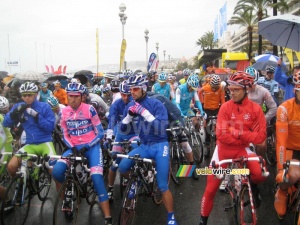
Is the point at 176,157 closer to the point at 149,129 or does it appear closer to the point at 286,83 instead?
the point at 149,129

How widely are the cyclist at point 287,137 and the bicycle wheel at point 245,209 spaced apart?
0.47 metres

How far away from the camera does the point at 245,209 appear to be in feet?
12.7

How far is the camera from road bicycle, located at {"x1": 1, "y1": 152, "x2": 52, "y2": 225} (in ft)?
15.0

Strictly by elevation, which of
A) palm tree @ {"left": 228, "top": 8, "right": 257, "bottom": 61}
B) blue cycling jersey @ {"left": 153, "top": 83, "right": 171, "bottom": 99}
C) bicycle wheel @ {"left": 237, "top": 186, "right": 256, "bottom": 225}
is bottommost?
bicycle wheel @ {"left": 237, "top": 186, "right": 256, "bottom": 225}

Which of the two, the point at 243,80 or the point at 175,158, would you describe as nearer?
the point at 243,80

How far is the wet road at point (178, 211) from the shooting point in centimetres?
476

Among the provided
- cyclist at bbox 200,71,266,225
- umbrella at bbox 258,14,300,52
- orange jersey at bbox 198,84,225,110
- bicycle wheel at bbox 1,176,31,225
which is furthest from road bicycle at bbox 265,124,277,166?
bicycle wheel at bbox 1,176,31,225

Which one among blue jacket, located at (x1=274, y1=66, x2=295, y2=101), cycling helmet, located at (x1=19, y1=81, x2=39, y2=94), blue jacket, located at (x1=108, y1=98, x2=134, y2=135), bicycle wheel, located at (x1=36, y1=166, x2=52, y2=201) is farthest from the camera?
blue jacket, located at (x1=274, y1=66, x2=295, y2=101)

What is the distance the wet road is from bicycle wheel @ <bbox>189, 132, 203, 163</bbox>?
1.49 meters

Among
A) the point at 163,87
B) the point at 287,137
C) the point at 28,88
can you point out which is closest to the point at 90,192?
the point at 28,88

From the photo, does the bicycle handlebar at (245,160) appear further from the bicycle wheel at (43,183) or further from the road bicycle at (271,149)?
the road bicycle at (271,149)

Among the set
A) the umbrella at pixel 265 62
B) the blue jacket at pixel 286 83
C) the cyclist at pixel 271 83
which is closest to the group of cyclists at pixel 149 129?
the blue jacket at pixel 286 83

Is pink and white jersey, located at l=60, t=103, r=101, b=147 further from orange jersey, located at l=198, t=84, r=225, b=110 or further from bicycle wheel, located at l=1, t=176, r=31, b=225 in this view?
orange jersey, located at l=198, t=84, r=225, b=110

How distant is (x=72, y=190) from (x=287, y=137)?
3.15 m
